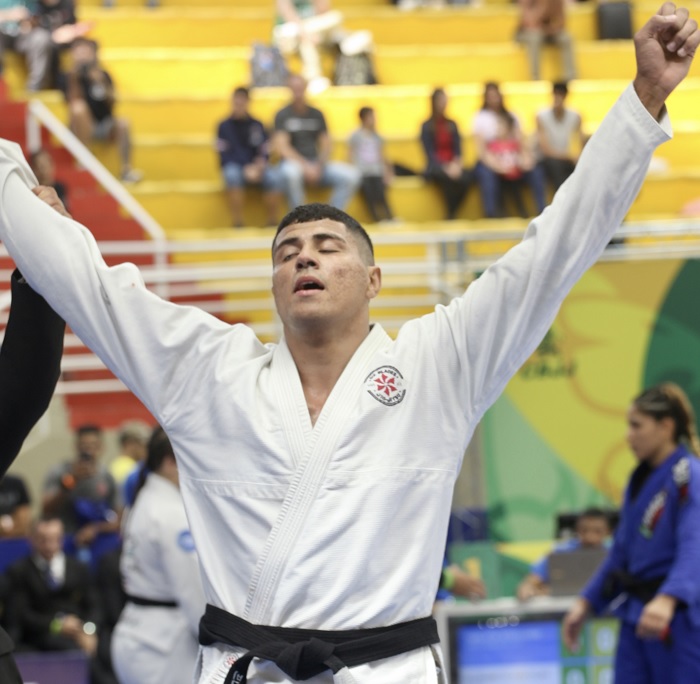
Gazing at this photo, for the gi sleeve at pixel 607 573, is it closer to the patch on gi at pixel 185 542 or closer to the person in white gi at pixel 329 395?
the patch on gi at pixel 185 542

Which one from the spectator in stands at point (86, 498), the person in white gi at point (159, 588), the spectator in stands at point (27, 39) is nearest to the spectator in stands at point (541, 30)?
the spectator in stands at point (27, 39)

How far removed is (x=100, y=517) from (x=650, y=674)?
17.7 feet

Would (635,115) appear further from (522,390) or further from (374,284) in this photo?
(522,390)

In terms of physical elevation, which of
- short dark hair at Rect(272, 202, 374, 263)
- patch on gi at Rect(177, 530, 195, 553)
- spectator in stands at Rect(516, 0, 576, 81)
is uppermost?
spectator in stands at Rect(516, 0, 576, 81)

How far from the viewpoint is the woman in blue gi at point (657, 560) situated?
233 inches

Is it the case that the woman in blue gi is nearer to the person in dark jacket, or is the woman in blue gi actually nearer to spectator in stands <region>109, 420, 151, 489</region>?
the person in dark jacket

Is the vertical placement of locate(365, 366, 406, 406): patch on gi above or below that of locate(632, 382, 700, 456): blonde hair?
above

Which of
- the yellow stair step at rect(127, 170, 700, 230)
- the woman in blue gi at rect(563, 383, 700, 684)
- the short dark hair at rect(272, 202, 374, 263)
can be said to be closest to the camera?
the short dark hair at rect(272, 202, 374, 263)

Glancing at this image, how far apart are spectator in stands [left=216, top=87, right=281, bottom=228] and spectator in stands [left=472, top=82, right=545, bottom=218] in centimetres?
213

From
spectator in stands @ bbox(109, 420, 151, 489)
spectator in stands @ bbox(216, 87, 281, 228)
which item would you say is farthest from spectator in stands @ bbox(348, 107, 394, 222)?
spectator in stands @ bbox(109, 420, 151, 489)

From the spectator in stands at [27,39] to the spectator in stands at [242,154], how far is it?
232cm

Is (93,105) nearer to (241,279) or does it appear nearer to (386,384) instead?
(241,279)

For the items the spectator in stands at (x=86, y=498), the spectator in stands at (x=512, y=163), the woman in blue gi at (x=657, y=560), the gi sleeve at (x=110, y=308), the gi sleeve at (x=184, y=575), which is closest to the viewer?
the gi sleeve at (x=110, y=308)

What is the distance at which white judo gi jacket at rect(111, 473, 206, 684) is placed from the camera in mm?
5879
